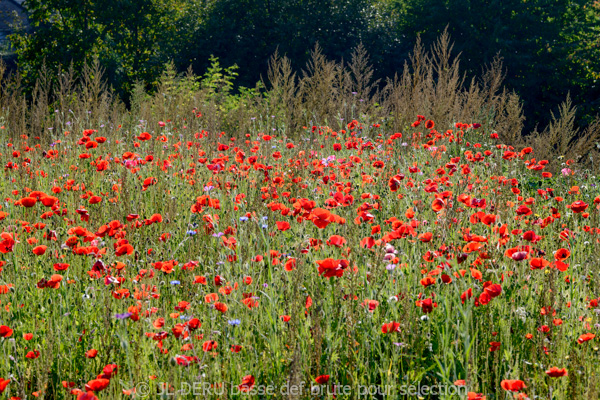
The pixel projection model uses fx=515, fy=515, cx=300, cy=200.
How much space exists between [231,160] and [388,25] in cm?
1550

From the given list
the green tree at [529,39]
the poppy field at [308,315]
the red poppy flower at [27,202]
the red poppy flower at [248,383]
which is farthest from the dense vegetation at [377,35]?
the red poppy flower at [248,383]

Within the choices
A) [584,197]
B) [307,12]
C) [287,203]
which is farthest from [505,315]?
[307,12]

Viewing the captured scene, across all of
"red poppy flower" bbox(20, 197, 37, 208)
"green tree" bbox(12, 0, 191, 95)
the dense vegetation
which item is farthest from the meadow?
the dense vegetation

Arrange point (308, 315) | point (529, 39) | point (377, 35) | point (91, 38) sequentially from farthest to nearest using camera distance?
point (377, 35) → point (529, 39) → point (91, 38) → point (308, 315)

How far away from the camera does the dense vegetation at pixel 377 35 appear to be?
14.0 m

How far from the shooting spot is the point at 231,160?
188 inches

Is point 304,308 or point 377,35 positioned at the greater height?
point 377,35

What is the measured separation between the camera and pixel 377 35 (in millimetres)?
18078

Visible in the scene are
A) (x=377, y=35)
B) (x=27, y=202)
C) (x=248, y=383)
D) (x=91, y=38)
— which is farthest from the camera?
(x=377, y=35)

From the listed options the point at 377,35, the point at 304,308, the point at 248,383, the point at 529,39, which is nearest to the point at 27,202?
the point at 304,308

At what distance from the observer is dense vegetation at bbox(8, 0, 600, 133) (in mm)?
14023

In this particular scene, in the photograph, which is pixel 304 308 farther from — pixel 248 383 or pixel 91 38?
pixel 91 38

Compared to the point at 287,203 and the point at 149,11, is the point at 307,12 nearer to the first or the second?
the point at 149,11

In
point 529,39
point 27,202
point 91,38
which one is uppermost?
point 529,39
